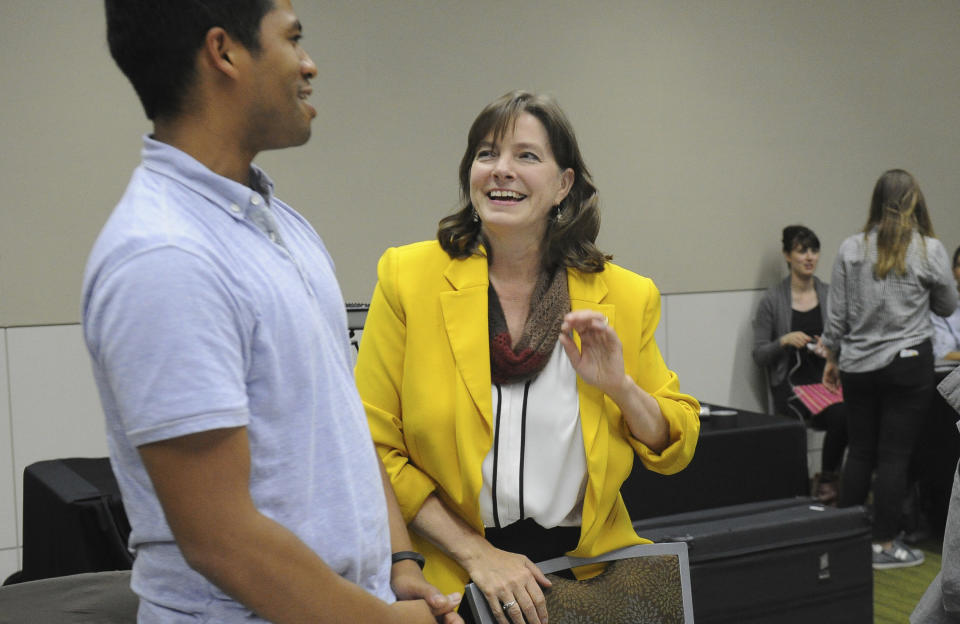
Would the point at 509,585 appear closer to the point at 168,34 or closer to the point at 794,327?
the point at 168,34

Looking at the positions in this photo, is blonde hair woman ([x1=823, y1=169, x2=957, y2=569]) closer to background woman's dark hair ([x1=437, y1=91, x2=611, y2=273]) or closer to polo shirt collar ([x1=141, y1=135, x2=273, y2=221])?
background woman's dark hair ([x1=437, y1=91, x2=611, y2=273])

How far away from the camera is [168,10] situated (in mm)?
891

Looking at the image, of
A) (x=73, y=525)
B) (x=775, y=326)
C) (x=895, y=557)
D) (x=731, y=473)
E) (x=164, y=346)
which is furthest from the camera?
(x=775, y=326)

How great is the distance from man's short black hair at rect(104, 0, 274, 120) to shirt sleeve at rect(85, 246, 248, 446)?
205 millimetres

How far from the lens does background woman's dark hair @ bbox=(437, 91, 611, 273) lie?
1.78 m

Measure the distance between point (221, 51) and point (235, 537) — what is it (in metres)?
0.47

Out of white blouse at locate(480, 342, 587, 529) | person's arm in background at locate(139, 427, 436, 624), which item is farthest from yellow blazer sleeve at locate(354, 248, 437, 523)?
person's arm in background at locate(139, 427, 436, 624)

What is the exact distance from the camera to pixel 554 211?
1875mm

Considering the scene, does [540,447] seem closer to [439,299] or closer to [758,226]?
[439,299]

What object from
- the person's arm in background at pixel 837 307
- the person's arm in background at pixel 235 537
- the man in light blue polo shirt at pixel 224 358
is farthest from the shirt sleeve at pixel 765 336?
the person's arm in background at pixel 235 537

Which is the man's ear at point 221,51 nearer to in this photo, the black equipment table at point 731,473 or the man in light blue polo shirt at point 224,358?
the man in light blue polo shirt at point 224,358

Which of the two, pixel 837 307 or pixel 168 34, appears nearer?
pixel 168 34

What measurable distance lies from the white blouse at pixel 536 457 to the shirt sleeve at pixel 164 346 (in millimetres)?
862

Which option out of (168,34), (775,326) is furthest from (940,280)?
(168,34)
